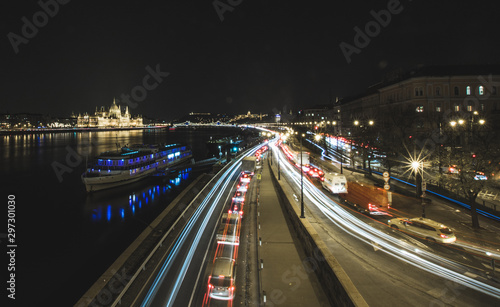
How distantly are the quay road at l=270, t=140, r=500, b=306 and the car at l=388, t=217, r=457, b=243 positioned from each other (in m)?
0.41

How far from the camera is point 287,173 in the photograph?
1485 inches

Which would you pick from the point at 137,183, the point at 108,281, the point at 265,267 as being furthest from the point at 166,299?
the point at 137,183

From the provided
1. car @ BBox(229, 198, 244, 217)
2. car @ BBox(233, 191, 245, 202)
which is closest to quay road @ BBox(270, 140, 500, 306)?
car @ BBox(229, 198, 244, 217)

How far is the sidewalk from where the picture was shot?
10695 mm

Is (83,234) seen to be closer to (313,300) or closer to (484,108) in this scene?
(313,300)

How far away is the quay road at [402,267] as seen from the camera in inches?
386

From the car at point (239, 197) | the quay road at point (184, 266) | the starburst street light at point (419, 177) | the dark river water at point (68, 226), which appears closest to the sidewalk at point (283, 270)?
the quay road at point (184, 266)

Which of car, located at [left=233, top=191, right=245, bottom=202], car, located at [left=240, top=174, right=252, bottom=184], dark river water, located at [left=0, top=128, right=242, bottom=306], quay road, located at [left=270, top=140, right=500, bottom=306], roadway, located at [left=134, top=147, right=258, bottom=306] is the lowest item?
dark river water, located at [left=0, top=128, right=242, bottom=306]

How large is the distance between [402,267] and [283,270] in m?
5.12

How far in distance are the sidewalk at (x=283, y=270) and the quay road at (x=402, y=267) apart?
5.56 ft

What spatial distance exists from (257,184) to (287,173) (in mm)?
7042

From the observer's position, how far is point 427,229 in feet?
48.4

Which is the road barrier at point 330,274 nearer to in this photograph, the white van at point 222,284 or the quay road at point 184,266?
the white van at point 222,284

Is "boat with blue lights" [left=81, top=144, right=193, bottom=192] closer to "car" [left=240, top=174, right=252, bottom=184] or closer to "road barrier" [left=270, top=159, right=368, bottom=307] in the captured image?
"car" [left=240, top=174, right=252, bottom=184]
